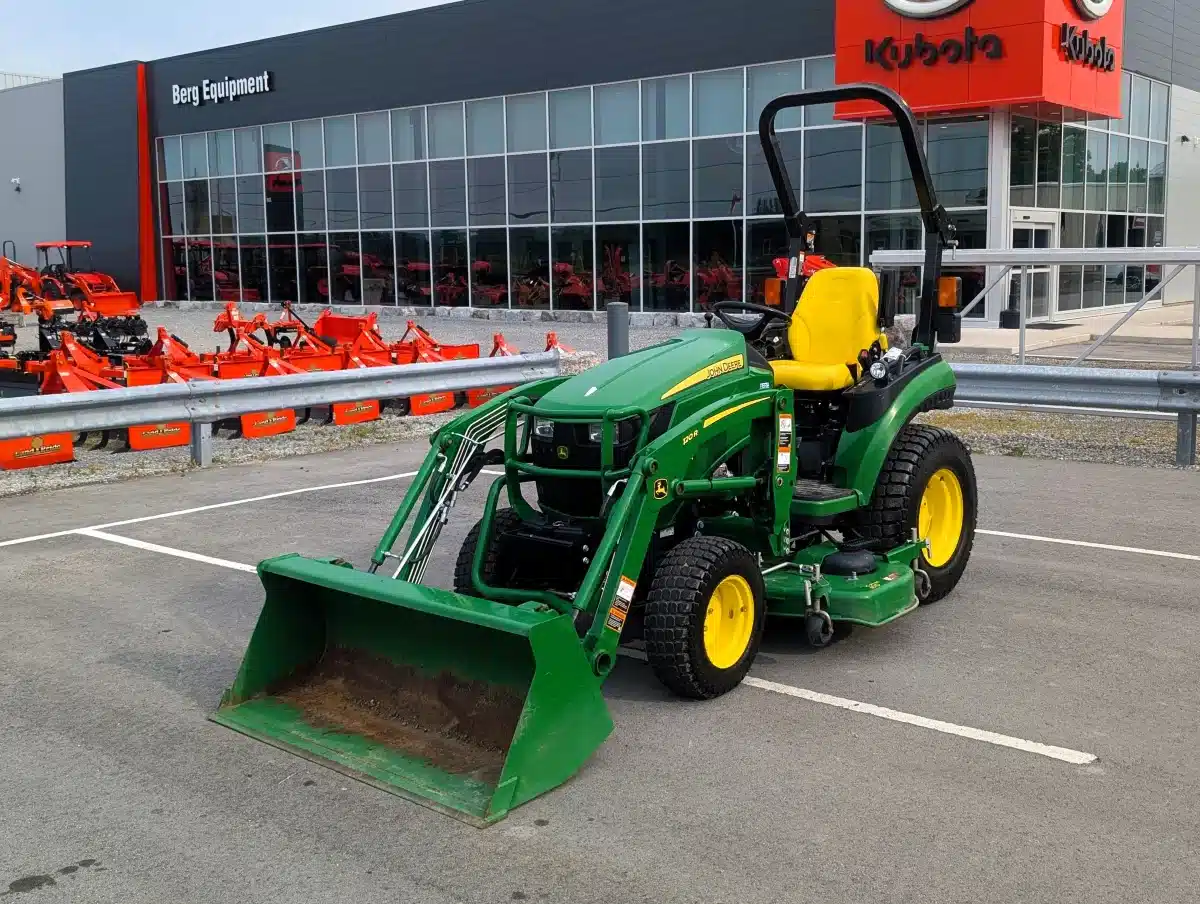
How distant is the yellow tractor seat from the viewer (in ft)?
20.6

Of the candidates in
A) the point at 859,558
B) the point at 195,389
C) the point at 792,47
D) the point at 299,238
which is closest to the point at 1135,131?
the point at 792,47

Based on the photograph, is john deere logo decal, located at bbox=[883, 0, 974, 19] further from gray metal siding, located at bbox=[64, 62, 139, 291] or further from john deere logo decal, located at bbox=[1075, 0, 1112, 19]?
gray metal siding, located at bbox=[64, 62, 139, 291]

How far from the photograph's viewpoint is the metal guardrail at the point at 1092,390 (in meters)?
10.1

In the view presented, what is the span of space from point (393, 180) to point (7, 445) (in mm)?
22138

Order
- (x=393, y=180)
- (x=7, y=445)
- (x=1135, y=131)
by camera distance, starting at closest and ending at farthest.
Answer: (x=7, y=445) → (x=1135, y=131) → (x=393, y=180)

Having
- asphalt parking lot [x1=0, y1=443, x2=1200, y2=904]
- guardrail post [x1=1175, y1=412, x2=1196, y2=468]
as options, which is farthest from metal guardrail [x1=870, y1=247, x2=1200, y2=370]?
asphalt parking lot [x1=0, y1=443, x2=1200, y2=904]

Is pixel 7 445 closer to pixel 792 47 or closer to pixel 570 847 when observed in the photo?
pixel 570 847

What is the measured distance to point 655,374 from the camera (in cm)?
533

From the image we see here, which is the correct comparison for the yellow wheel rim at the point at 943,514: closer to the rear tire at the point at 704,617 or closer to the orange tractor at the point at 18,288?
the rear tire at the point at 704,617

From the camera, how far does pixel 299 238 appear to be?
1337 inches

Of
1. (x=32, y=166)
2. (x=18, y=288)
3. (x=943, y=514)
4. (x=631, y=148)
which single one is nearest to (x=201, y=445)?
(x=943, y=514)

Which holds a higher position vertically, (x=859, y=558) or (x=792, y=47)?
(x=792, y=47)

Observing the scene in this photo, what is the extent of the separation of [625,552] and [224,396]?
7298 mm

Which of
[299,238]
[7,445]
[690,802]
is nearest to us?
[690,802]
